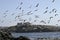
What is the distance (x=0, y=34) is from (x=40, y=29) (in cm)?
8051

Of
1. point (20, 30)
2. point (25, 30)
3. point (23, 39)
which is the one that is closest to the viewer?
point (23, 39)

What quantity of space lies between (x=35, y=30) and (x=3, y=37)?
87583 millimetres

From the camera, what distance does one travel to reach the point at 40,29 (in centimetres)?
13188

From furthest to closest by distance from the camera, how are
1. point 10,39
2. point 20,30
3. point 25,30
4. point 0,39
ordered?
point 25,30, point 20,30, point 10,39, point 0,39

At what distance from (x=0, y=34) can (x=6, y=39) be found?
1.76 meters

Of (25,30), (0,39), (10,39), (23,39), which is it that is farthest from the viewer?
(25,30)

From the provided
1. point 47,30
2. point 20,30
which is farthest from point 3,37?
point 47,30

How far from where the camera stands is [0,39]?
48344mm

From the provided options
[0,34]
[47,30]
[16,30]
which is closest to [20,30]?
[16,30]

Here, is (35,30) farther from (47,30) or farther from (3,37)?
(3,37)

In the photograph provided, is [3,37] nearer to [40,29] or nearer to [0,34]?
[0,34]

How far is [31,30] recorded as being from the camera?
139875 millimetres

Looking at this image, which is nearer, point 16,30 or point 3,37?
point 3,37

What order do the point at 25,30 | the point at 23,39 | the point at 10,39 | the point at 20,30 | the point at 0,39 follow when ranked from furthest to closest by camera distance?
the point at 25,30, the point at 20,30, the point at 10,39, the point at 0,39, the point at 23,39
